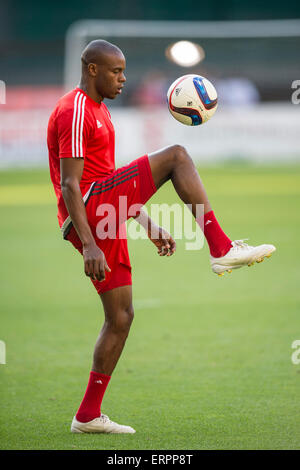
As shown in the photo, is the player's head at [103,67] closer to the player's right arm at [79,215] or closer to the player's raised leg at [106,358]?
the player's right arm at [79,215]

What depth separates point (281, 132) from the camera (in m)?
28.2

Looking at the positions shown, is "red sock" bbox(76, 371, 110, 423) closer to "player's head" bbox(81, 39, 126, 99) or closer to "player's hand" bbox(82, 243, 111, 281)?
"player's hand" bbox(82, 243, 111, 281)

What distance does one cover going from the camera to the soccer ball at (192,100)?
532 centimetres

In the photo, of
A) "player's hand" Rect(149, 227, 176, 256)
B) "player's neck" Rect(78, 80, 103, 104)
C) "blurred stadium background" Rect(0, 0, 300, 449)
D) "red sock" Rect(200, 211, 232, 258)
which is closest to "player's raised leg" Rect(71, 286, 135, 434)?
"blurred stadium background" Rect(0, 0, 300, 449)

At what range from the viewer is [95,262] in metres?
4.68

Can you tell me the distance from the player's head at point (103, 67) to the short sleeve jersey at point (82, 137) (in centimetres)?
11

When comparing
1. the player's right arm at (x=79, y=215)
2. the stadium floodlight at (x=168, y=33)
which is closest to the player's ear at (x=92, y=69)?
the player's right arm at (x=79, y=215)

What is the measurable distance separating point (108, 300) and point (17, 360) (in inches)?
87.5

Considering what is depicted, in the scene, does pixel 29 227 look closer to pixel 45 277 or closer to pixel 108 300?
pixel 45 277

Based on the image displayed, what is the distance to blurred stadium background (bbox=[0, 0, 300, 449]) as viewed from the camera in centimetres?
537

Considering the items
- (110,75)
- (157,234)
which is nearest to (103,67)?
(110,75)

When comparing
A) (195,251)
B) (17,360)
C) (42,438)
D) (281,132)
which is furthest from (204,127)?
(42,438)

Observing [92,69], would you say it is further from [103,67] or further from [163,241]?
[163,241]

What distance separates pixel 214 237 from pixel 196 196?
0.33 metres
